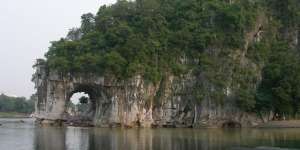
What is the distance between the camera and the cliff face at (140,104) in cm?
5741

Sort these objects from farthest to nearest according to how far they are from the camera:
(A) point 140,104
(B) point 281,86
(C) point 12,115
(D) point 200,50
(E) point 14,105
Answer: (E) point 14,105, (C) point 12,115, (D) point 200,50, (A) point 140,104, (B) point 281,86

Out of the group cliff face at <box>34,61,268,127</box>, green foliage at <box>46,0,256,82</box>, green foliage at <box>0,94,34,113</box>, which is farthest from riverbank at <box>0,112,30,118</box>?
green foliage at <box>46,0,256,82</box>

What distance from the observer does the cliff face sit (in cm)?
5741

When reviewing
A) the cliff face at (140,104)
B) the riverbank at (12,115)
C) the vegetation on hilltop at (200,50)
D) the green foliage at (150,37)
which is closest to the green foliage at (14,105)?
the riverbank at (12,115)

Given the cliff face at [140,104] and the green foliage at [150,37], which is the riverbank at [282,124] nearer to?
the cliff face at [140,104]

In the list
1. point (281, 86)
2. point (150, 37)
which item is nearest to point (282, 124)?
point (281, 86)

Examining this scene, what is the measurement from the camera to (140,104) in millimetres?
58188

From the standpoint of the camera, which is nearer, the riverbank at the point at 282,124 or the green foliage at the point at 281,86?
the riverbank at the point at 282,124

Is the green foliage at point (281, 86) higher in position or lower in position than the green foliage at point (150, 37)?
lower

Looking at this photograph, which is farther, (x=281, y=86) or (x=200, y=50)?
(x=200, y=50)

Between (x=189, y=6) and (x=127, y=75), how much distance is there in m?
12.5

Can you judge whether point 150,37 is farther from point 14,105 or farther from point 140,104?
point 14,105

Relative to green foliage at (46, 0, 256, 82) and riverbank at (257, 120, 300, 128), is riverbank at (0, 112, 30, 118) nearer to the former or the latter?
green foliage at (46, 0, 256, 82)

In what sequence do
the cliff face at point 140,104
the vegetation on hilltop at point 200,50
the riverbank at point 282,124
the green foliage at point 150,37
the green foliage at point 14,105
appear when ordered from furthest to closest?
the green foliage at point 14,105 → the cliff face at point 140,104 → the vegetation on hilltop at point 200,50 → the green foliage at point 150,37 → the riverbank at point 282,124
